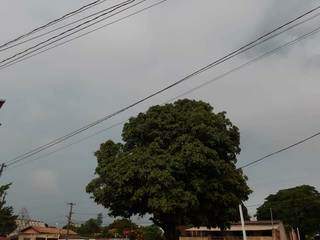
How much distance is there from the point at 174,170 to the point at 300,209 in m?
60.3

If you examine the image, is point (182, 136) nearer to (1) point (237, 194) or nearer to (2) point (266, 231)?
(1) point (237, 194)

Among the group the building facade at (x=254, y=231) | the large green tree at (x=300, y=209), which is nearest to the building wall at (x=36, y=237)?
the building facade at (x=254, y=231)

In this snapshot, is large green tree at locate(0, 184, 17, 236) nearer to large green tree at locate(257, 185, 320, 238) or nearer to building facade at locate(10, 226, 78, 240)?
building facade at locate(10, 226, 78, 240)

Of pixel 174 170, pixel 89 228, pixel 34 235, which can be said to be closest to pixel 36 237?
pixel 34 235

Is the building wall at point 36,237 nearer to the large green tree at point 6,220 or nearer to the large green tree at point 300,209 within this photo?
the large green tree at point 6,220

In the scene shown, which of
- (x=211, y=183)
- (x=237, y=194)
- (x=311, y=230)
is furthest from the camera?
(x=311, y=230)

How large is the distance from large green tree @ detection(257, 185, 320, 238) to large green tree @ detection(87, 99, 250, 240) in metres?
53.0

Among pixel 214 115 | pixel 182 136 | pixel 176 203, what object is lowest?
pixel 176 203

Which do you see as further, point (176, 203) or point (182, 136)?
point (182, 136)

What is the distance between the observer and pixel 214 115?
116ft

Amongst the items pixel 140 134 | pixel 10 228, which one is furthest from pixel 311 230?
pixel 140 134

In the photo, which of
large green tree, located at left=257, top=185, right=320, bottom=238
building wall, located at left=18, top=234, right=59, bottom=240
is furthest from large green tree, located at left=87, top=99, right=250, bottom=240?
building wall, located at left=18, top=234, right=59, bottom=240

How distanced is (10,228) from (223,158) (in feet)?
179

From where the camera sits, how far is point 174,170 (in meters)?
31.1
